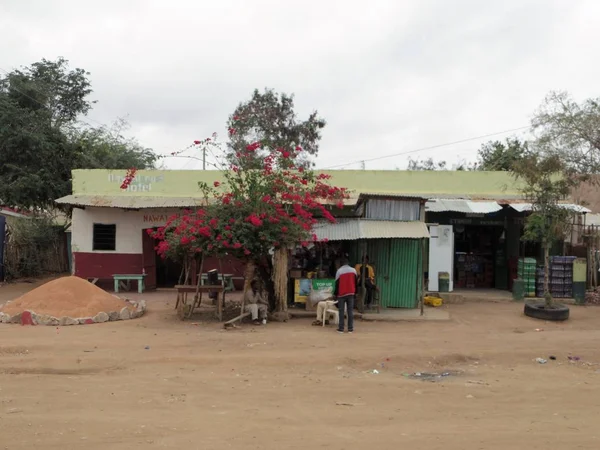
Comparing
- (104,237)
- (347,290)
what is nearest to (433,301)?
(347,290)

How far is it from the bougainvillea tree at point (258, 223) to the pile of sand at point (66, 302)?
1.89 metres

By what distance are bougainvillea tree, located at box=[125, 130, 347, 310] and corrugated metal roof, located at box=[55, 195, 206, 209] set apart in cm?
390

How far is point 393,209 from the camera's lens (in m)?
14.0

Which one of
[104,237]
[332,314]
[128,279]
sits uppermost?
[104,237]

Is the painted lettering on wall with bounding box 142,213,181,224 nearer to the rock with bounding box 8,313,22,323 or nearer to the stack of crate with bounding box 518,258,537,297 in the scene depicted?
the rock with bounding box 8,313,22,323

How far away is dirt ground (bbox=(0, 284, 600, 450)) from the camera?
5.20m

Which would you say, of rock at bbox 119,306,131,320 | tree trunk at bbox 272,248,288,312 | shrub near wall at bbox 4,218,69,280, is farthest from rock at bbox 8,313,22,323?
shrub near wall at bbox 4,218,69,280

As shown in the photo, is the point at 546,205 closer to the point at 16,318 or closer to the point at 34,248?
the point at 16,318

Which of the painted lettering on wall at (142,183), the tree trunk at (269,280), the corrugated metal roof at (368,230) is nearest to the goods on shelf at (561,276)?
the corrugated metal roof at (368,230)

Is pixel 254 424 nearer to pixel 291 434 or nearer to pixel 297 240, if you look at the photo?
pixel 291 434

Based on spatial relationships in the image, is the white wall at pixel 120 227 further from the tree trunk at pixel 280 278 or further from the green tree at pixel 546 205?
the green tree at pixel 546 205

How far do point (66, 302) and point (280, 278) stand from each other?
4.85m

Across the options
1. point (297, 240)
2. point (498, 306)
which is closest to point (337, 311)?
point (297, 240)

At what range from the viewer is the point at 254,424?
556 centimetres
